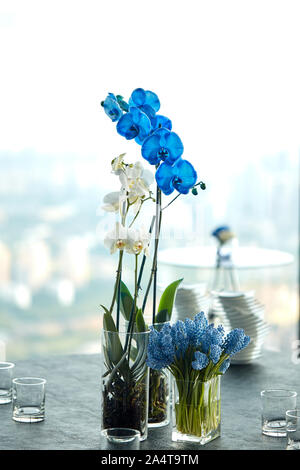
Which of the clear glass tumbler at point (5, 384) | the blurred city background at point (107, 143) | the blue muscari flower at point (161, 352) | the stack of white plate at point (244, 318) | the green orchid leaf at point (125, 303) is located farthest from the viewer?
the blurred city background at point (107, 143)

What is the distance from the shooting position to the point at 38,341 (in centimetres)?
512

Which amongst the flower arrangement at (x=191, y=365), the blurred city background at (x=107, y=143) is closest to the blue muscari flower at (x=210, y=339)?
the flower arrangement at (x=191, y=365)

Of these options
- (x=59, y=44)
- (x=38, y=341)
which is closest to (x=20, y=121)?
(x=59, y=44)

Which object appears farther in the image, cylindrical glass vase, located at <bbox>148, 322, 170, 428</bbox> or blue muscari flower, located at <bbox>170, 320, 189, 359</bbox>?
cylindrical glass vase, located at <bbox>148, 322, 170, 428</bbox>

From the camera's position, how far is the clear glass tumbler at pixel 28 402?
1660mm

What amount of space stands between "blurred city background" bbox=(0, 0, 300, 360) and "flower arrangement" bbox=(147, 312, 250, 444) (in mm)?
3290

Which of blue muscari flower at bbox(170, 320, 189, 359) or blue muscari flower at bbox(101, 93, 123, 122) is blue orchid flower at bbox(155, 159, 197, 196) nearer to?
blue muscari flower at bbox(101, 93, 123, 122)

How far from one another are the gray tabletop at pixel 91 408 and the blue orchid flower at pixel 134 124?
0.61 m

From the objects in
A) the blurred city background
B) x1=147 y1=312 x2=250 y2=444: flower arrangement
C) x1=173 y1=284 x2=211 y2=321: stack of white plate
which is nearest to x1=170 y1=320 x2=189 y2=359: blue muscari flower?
x1=147 y1=312 x2=250 y2=444: flower arrangement

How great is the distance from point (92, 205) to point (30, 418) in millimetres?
3521

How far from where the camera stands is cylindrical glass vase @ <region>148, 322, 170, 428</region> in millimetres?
1632

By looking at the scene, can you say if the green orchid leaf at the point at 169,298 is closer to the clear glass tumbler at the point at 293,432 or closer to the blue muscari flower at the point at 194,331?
the blue muscari flower at the point at 194,331
